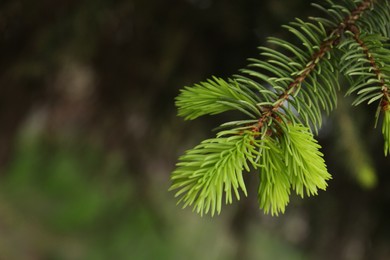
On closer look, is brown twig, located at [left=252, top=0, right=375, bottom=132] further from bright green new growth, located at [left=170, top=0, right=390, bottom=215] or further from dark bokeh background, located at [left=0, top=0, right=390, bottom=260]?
dark bokeh background, located at [left=0, top=0, right=390, bottom=260]

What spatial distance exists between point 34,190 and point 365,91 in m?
2.55

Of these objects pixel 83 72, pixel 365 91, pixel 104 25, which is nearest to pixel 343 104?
pixel 365 91

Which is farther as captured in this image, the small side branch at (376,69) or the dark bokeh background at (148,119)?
the dark bokeh background at (148,119)

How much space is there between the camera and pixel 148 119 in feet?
4.40

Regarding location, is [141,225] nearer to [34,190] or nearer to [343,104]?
[343,104]

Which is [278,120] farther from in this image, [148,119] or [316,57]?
[148,119]

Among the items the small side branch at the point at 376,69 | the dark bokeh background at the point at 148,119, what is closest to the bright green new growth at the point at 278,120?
the small side branch at the point at 376,69

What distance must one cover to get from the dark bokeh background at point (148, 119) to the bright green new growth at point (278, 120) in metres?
0.37

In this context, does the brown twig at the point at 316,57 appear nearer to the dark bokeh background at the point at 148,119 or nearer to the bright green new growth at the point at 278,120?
the bright green new growth at the point at 278,120

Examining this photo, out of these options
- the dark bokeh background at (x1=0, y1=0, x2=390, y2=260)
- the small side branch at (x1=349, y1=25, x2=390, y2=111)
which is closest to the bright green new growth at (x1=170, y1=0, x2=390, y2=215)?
the small side branch at (x1=349, y1=25, x2=390, y2=111)

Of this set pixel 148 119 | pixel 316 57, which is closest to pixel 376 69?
pixel 316 57

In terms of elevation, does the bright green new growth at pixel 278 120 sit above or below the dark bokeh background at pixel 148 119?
below

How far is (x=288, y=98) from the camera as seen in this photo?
532 mm

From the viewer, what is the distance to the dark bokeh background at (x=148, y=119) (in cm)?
101
